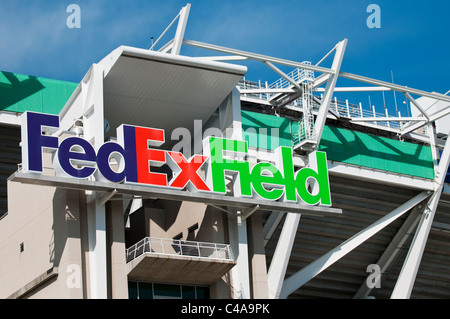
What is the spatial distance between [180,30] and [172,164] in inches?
268

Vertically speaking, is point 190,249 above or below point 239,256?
above

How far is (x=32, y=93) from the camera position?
44344mm

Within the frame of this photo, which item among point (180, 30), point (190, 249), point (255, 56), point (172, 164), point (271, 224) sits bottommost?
A: point (190, 249)

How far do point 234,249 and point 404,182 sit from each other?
12230mm

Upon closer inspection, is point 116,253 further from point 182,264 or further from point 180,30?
point 180,30

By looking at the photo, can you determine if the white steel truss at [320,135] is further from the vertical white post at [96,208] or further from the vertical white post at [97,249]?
the vertical white post at [97,249]

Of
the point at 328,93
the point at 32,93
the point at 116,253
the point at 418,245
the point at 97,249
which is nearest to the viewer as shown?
the point at 97,249

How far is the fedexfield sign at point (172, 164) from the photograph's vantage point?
38812 mm

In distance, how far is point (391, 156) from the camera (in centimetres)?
5134

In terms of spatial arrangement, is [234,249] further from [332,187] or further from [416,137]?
[416,137]

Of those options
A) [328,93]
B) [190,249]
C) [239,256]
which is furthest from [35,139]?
[328,93]

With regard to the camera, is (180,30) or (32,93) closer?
(180,30)

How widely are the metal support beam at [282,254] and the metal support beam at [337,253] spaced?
63.1 inches

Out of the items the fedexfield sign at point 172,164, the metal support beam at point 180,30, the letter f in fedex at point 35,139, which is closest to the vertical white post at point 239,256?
the fedexfield sign at point 172,164
